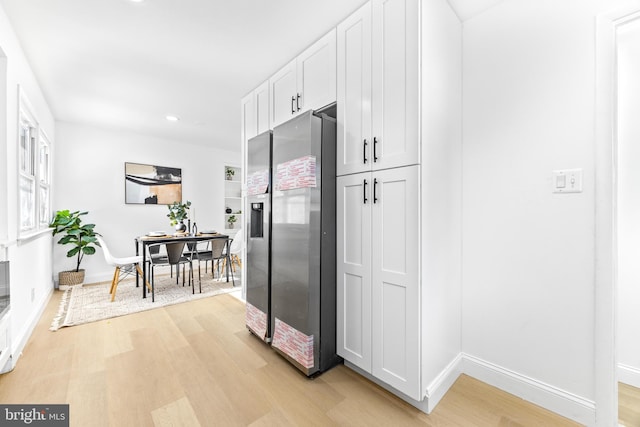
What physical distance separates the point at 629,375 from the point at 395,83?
2.28m

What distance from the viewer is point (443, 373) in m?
1.72

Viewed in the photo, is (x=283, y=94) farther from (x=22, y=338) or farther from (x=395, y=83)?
(x=22, y=338)

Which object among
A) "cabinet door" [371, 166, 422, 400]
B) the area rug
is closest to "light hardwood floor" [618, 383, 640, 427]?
"cabinet door" [371, 166, 422, 400]

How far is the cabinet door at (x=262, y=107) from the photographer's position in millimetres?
2869

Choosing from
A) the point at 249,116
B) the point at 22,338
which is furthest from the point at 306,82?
the point at 22,338

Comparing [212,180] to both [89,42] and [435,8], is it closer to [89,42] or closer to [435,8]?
[89,42]

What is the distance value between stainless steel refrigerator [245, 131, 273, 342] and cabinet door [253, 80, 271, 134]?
47 cm

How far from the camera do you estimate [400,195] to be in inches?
63.7

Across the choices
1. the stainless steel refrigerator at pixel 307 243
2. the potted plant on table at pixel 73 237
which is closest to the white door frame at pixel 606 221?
the stainless steel refrigerator at pixel 307 243

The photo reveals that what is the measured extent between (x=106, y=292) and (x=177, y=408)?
3.09 m

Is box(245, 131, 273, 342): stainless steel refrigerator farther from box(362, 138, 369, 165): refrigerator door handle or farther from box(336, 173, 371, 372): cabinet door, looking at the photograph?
box(362, 138, 369, 165): refrigerator door handle

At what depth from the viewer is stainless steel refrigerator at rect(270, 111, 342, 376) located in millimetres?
1877

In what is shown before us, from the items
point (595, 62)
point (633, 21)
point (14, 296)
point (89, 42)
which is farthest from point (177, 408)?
point (633, 21)

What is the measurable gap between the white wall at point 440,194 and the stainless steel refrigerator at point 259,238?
1.24m
